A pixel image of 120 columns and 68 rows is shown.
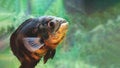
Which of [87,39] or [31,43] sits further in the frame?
[87,39]

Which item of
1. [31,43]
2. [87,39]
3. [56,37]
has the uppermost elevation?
[87,39]

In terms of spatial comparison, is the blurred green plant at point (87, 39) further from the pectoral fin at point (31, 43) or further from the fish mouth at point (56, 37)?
the pectoral fin at point (31, 43)

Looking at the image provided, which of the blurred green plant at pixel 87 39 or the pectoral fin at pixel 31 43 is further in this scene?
the blurred green plant at pixel 87 39

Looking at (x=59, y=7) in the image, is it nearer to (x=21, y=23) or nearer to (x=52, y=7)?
(x=52, y=7)

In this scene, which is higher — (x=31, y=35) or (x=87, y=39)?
(x=87, y=39)

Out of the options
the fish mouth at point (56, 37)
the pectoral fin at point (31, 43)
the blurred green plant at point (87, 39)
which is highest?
the blurred green plant at point (87, 39)

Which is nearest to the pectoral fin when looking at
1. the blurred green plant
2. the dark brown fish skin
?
the dark brown fish skin

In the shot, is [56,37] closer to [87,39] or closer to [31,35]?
[31,35]

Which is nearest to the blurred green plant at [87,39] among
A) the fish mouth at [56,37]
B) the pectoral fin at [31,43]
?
the fish mouth at [56,37]

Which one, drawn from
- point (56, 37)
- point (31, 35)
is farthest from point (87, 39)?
point (31, 35)
